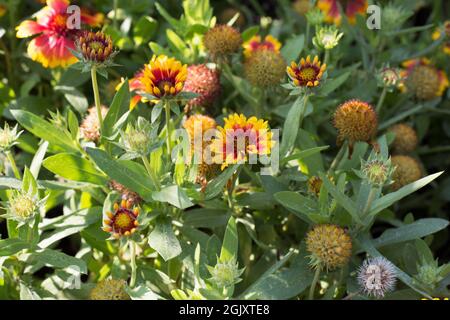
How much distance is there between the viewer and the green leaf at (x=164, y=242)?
1362 mm

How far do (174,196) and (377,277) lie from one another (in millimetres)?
440

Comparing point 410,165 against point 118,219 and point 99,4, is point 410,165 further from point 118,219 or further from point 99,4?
point 99,4

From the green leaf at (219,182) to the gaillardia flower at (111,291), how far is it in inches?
10.7

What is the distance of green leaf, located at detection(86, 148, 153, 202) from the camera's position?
4.41 feet

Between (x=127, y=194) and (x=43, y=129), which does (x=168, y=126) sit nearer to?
(x=127, y=194)

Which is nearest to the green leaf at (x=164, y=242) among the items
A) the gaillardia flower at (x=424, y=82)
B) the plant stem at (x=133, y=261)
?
the plant stem at (x=133, y=261)

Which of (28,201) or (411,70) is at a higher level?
(411,70)

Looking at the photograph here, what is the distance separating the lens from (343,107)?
5.03 ft

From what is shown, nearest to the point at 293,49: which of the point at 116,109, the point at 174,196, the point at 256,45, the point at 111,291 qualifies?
the point at 256,45

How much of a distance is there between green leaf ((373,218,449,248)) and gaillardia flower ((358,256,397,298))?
11cm

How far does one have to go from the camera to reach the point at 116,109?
4.91ft

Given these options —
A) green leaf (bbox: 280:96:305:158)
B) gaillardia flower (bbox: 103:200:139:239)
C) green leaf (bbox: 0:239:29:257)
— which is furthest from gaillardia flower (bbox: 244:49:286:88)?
green leaf (bbox: 0:239:29:257)
